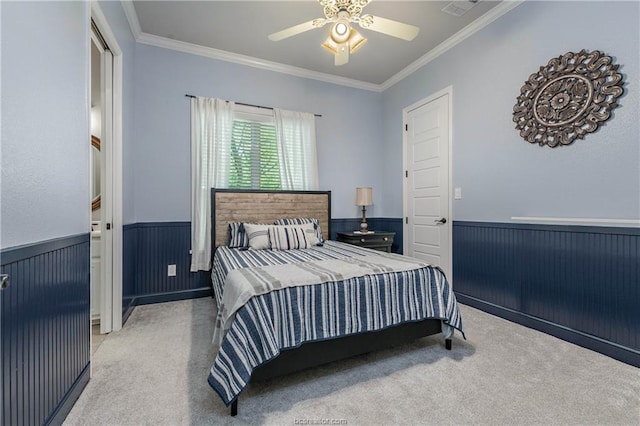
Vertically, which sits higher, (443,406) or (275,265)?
(275,265)

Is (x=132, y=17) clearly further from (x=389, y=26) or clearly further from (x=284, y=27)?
(x=389, y=26)

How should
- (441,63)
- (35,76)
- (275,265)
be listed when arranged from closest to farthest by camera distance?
(35,76) → (275,265) → (441,63)

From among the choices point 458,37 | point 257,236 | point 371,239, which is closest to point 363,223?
point 371,239

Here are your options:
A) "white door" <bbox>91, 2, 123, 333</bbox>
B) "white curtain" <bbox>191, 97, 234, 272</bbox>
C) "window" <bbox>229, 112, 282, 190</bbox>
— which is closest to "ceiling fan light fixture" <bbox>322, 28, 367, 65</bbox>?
"window" <bbox>229, 112, 282, 190</bbox>

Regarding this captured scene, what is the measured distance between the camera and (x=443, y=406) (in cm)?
148

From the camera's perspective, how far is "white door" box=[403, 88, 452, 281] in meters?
3.36

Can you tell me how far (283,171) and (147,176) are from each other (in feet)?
5.13

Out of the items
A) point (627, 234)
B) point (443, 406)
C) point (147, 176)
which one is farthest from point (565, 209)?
point (147, 176)

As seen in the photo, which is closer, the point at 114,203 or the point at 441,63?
the point at 114,203

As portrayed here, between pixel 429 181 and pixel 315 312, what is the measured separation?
102 inches

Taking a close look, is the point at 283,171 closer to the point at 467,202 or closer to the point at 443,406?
the point at 467,202

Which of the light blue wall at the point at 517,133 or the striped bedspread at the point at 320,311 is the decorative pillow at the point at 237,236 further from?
the light blue wall at the point at 517,133

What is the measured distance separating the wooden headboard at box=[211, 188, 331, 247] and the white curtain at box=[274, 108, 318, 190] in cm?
16

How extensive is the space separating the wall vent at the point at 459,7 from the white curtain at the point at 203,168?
259cm
